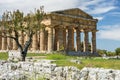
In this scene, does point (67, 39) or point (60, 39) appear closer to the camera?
point (60, 39)

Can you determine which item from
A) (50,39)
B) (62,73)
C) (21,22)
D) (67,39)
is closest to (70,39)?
(67,39)

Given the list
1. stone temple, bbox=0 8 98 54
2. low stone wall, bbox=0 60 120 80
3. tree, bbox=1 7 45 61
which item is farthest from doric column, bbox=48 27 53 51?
low stone wall, bbox=0 60 120 80

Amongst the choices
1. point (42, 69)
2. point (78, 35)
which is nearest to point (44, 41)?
point (78, 35)

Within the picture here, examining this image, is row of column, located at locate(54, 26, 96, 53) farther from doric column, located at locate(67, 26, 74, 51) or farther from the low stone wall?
the low stone wall

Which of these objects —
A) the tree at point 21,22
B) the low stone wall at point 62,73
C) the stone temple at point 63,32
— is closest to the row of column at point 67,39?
the stone temple at point 63,32

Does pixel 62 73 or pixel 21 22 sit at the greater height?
pixel 21 22

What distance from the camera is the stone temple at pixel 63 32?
93.6 metres

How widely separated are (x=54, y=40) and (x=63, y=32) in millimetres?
5900

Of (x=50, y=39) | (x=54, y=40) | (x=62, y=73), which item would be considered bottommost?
(x=62, y=73)

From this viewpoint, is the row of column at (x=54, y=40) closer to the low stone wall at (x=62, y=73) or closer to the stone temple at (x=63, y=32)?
the stone temple at (x=63, y=32)

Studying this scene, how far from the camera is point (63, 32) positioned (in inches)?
4035

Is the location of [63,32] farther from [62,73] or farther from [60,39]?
[62,73]

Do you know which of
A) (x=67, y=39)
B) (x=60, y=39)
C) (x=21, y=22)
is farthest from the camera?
(x=67, y=39)

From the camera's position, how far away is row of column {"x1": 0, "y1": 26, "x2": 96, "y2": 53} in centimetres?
9416
